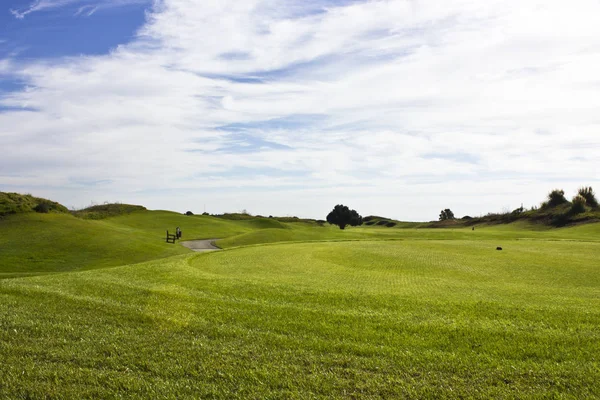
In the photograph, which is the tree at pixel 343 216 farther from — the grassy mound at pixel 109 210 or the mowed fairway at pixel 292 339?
the mowed fairway at pixel 292 339

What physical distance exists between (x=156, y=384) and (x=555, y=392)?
5.30 m

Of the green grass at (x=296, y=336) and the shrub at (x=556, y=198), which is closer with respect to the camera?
the green grass at (x=296, y=336)

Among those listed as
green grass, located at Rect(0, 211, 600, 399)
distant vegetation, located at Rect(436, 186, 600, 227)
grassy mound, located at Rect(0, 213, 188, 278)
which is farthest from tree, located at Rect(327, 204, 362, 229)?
green grass, located at Rect(0, 211, 600, 399)

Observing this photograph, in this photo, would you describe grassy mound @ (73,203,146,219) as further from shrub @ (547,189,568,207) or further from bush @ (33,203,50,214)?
shrub @ (547,189,568,207)

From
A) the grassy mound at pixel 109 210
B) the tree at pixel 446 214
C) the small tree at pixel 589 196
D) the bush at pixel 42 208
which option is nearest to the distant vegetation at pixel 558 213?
the small tree at pixel 589 196

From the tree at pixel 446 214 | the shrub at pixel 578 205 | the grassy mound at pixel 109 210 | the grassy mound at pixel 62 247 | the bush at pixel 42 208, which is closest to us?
the grassy mound at pixel 62 247

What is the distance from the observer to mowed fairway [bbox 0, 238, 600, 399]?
6.28 m

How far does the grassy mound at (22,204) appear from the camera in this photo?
4031 cm

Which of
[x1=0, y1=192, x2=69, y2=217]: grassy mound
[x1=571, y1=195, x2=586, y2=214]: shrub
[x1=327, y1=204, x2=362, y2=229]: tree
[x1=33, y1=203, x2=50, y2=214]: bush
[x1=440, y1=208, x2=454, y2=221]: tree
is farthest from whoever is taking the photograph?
[x1=440, y1=208, x2=454, y2=221]: tree

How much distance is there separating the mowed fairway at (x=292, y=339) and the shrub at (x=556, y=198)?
8602cm

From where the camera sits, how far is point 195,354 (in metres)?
7.38

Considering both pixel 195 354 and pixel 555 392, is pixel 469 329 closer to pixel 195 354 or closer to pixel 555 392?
pixel 555 392

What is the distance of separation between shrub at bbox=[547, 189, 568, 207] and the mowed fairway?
86.0m

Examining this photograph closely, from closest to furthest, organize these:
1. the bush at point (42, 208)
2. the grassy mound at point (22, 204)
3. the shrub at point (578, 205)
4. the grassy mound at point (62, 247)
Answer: the grassy mound at point (62, 247) → the grassy mound at point (22, 204) → the bush at point (42, 208) → the shrub at point (578, 205)
